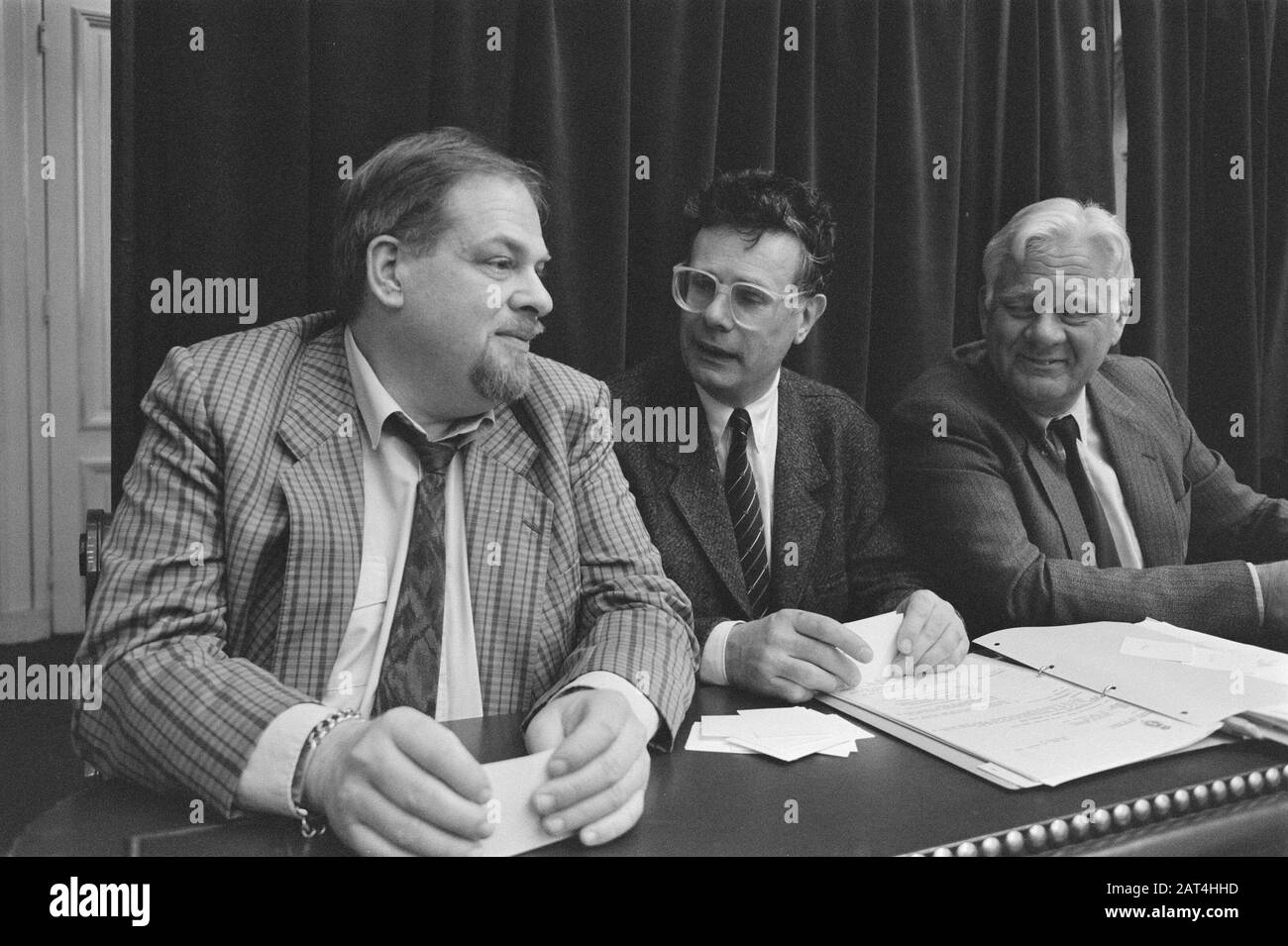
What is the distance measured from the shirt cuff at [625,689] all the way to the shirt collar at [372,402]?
1.50 ft

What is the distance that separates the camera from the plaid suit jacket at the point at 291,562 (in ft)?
3.36

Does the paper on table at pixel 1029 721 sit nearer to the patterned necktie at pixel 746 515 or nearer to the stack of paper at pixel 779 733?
the stack of paper at pixel 779 733

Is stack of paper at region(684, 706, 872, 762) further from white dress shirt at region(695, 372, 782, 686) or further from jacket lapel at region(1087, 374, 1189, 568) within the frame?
jacket lapel at region(1087, 374, 1189, 568)

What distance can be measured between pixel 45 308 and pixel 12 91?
31 cm

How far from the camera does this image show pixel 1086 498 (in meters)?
1.79

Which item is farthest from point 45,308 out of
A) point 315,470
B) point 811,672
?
point 811,672

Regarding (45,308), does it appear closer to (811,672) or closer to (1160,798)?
(811,672)

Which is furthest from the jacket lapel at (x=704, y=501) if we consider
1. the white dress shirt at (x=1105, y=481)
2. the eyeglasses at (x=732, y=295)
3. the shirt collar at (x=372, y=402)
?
the white dress shirt at (x=1105, y=481)

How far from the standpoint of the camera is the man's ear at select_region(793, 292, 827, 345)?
178cm

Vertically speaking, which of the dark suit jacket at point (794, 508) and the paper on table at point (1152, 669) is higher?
the dark suit jacket at point (794, 508)

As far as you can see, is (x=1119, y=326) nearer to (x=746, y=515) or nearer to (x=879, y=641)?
(x=746, y=515)

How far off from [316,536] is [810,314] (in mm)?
1009
